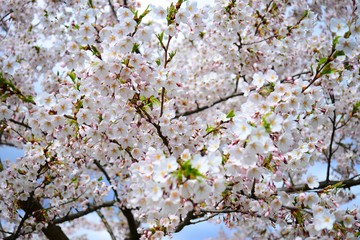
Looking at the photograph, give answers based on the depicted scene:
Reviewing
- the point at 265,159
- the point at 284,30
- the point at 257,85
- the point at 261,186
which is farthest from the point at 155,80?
the point at 284,30

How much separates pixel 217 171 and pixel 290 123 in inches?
32.5

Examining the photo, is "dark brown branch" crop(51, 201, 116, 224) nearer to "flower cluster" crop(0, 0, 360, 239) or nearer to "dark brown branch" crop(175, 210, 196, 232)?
"flower cluster" crop(0, 0, 360, 239)

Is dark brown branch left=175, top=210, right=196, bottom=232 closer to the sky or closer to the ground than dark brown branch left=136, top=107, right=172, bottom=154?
closer to the ground

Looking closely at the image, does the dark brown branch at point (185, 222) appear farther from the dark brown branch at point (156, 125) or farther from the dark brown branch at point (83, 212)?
the dark brown branch at point (83, 212)

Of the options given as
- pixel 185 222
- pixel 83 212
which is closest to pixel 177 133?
pixel 185 222

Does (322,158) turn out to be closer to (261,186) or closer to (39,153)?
(261,186)

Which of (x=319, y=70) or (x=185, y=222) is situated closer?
(x=319, y=70)

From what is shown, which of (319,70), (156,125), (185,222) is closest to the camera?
(319,70)

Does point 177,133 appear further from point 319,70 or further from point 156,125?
point 319,70

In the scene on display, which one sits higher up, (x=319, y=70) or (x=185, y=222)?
(x=319, y=70)

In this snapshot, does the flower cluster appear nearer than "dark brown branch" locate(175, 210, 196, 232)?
Yes

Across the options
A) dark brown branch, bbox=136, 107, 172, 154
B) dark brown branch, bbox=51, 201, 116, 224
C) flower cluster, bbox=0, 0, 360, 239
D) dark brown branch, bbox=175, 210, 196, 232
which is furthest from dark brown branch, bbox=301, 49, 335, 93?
dark brown branch, bbox=51, 201, 116, 224

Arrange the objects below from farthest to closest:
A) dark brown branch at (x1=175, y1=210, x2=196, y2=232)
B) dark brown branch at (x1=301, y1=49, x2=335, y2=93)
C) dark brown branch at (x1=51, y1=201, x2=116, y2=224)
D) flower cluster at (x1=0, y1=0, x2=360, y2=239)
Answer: dark brown branch at (x1=51, y1=201, x2=116, y2=224)
dark brown branch at (x1=175, y1=210, x2=196, y2=232)
dark brown branch at (x1=301, y1=49, x2=335, y2=93)
flower cluster at (x1=0, y1=0, x2=360, y2=239)

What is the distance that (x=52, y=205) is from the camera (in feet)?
20.0
